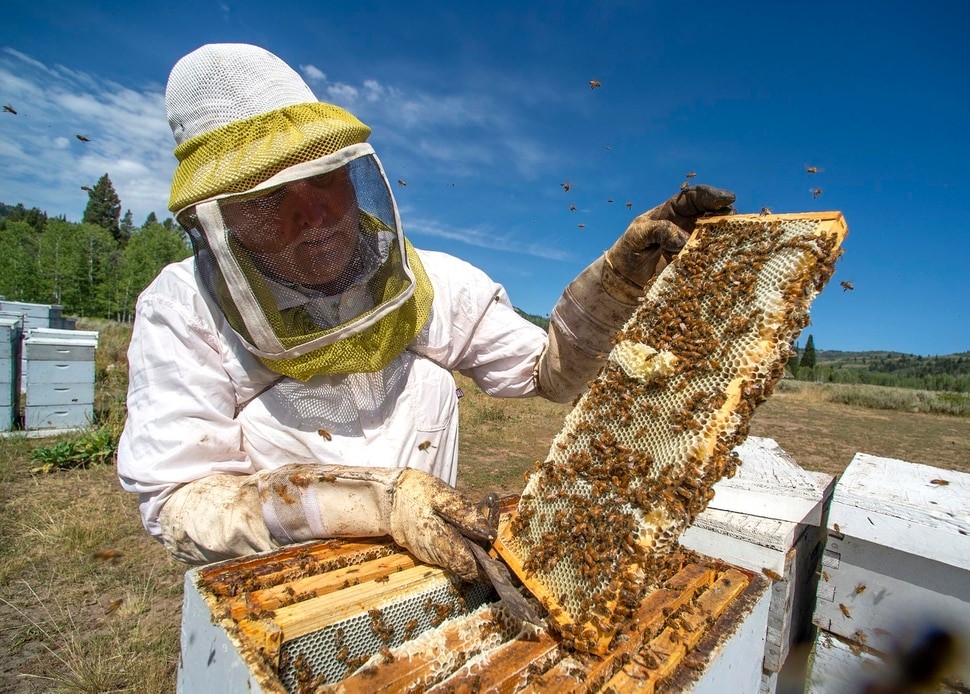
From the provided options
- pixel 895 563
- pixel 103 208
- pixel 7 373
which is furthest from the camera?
pixel 103 208

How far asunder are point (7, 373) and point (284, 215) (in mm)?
11664

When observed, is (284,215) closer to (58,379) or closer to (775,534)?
(775,534)

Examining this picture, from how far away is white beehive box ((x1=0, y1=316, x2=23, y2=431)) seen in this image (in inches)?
387

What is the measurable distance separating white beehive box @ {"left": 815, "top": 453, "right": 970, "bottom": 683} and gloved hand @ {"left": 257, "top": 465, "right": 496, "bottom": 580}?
1.79 meters

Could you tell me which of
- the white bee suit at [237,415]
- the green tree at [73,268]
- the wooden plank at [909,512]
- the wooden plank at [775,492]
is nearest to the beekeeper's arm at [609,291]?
the white bee suit at [237,415]

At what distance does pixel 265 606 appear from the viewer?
1.41 m

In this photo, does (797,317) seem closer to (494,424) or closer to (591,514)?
(591,514)

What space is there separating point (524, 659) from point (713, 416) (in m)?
0.92

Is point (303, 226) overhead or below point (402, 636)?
overhead

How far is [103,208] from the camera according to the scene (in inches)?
3580

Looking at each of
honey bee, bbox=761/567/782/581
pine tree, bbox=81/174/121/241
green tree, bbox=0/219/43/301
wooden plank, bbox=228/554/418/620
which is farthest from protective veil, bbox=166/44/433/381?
pine tree, bbox=81/174/121/241

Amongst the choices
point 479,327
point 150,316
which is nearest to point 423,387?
point 479,327

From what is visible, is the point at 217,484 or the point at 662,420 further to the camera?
the point at 217,484

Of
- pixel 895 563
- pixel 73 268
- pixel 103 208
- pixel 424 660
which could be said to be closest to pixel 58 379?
pixel 424 660
